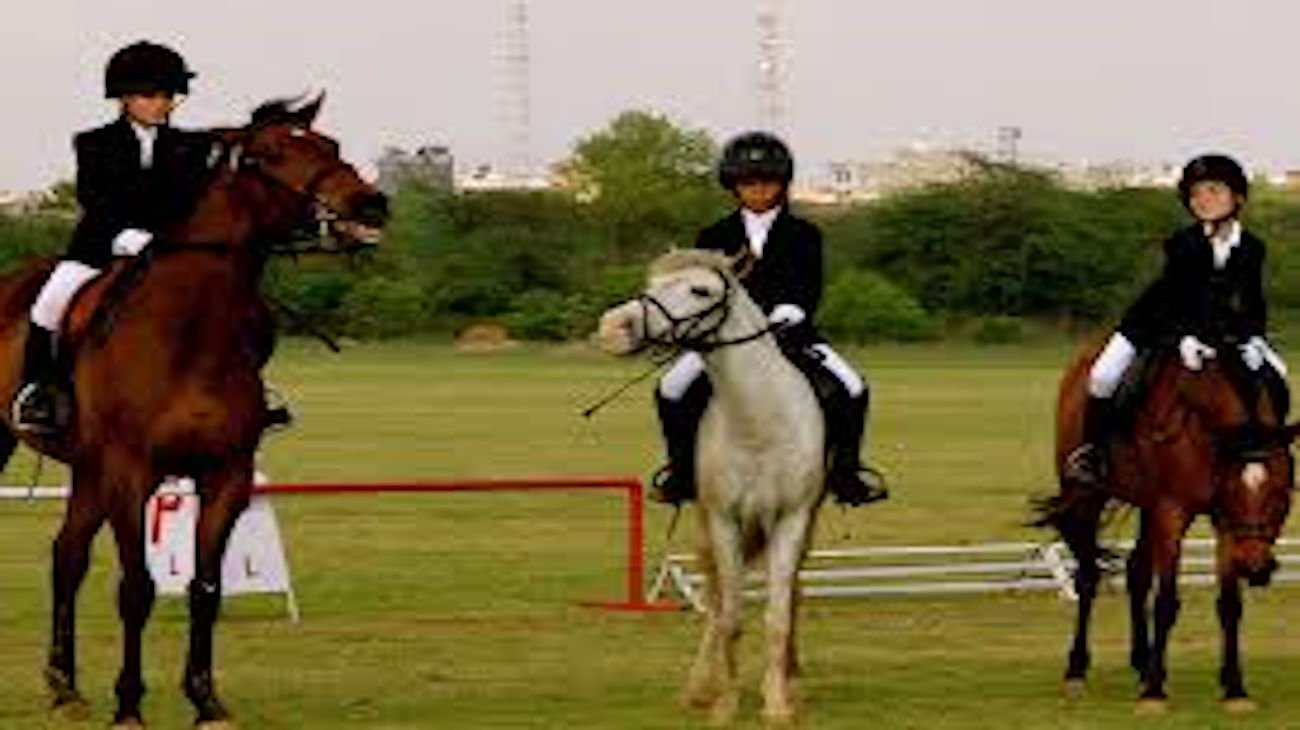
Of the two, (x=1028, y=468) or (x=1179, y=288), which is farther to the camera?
(x=1028, y=468)

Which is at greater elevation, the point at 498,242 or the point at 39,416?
the point at 39,416

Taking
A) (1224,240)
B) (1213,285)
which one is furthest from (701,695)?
(1224,240)

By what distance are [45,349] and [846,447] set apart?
3831mm

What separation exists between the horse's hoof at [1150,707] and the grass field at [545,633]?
74mm

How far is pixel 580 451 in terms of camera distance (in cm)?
3841

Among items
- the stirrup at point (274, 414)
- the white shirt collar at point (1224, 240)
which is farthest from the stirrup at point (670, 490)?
the white shirt collar at point (1224, 240)

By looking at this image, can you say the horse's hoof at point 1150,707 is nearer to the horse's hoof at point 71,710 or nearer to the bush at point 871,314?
the horse's hoof at point 71,710

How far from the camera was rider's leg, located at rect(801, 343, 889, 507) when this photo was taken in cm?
1332

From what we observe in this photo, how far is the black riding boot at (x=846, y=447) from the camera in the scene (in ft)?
43.8

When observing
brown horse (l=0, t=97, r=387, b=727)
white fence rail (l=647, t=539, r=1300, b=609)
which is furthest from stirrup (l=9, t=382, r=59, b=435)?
white fence rail (l=647, t=539, r=1300, b=609)

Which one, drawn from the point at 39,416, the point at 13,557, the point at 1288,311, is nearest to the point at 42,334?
the point at 39,416

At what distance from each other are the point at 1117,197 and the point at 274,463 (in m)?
107

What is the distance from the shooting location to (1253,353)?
1373 cm

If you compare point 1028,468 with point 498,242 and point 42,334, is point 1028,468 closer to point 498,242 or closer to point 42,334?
point 42,334
